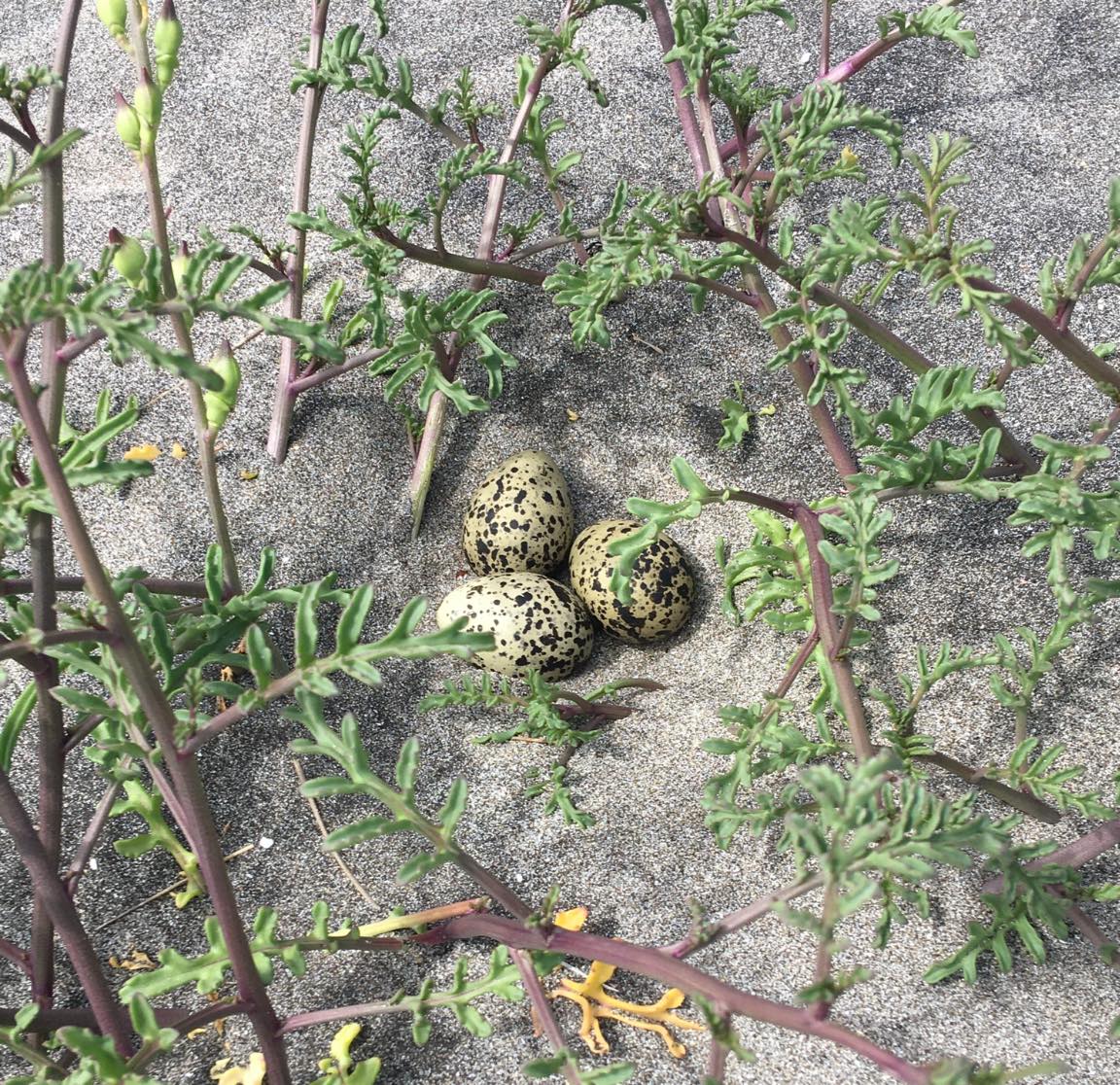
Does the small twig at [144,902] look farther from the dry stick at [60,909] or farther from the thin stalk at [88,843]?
the dry stick at [60,909]

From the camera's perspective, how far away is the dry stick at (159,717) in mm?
1285

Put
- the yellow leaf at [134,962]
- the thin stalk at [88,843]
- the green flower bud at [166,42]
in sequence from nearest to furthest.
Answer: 1. the green flower bud at [166,42]
2. the thin stalk at [88,843]
3. the yellow leaf at [134,962]

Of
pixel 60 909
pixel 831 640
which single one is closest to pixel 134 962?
pixel 60 909

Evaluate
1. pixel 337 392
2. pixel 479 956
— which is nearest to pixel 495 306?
pixel 337 392

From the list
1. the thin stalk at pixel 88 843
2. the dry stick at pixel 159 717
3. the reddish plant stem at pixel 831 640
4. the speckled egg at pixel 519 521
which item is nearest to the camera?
the dry stick at pixel 159 717

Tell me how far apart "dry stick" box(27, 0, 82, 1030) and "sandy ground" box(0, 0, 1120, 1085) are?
1.10 feet

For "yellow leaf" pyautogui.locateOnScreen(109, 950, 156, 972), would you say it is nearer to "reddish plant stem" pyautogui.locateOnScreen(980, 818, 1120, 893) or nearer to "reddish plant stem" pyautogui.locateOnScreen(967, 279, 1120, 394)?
"reddish plant stem" pyautogui.locateOnScreen(980, 818, 1120, 893)

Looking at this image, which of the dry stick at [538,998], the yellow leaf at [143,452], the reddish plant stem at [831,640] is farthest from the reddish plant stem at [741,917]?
the yellow leaf at [143,452]

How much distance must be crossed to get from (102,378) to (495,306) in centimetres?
91

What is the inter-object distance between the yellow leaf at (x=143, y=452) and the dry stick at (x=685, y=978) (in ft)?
4.48

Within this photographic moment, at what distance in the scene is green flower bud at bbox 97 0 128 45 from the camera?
1569 mm

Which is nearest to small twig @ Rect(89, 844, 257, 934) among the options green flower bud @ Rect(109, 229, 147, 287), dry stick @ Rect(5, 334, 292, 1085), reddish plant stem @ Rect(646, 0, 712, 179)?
dry stick @ Rect(5, 334, 292, 1085)

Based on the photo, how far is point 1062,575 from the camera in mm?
1720

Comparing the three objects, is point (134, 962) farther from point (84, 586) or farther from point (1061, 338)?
point (1061, 338)
